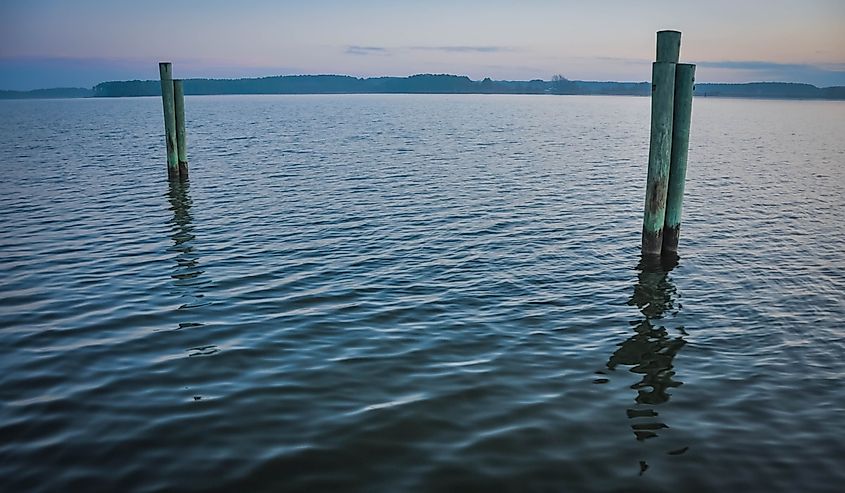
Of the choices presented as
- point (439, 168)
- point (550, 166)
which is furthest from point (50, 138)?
point (550, 166)

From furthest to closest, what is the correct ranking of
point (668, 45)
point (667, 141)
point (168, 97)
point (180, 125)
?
point (180, 125), point (168, 97), point (667, 141), point (668, 45)

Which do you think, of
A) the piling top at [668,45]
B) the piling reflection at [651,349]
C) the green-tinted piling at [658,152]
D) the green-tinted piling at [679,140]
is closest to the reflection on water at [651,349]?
the piling reflection at [651,349]

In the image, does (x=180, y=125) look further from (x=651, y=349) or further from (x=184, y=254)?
(x=651, y=349)

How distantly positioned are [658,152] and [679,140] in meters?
0.62

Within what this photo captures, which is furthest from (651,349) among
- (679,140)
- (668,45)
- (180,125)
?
(180,125)

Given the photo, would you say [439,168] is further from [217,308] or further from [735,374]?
[735,374]

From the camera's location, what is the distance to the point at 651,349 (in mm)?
9852

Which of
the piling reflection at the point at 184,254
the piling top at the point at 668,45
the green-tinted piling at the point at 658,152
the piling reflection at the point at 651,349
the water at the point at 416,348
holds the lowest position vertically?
the piling reflection at the point at 651,349

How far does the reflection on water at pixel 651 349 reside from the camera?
7523 millimetres

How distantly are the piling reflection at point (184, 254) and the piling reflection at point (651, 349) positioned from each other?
7.50 meters

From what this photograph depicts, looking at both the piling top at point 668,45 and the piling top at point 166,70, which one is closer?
the piling top at point 668,45

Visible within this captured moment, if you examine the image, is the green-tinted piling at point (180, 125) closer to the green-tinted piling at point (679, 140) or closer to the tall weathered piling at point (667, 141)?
the tall weathered piling at point (667, 141)

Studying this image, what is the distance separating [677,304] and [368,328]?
5907 millimetres

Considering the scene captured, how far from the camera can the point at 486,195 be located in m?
24.6
